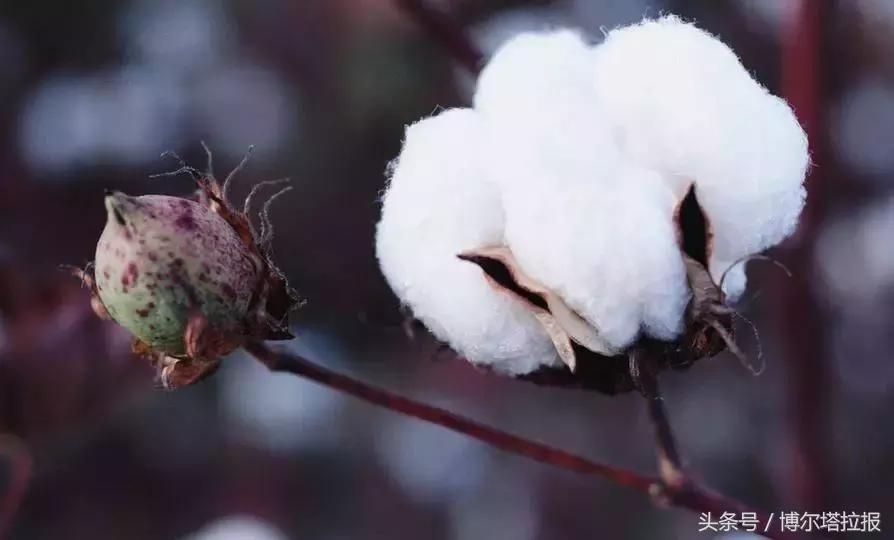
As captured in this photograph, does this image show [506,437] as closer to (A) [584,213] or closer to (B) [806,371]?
(A) [584,213]

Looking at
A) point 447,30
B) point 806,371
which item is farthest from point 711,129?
point 806,371

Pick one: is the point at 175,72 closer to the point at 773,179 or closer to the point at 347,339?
the point at 347,339

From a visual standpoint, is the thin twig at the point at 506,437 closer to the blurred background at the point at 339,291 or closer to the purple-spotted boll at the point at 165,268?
the purple-spotted boll at the point at 165,268

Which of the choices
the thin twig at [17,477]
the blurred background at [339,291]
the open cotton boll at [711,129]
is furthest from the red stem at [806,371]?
the thin twig at [17,477]

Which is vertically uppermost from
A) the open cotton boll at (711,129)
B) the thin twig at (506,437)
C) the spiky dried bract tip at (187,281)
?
the open cotton boll at (711,129)

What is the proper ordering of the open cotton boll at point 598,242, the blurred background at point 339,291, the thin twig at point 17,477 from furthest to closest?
the blurred background at point 339,291
the thin twig at point 17,477
the open cotton boll at point 598,242

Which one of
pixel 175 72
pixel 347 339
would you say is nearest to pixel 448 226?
pixel 347 339

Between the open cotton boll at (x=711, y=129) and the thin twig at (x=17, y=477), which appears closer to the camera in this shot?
the open cotton boll at (x=711, y=129)
